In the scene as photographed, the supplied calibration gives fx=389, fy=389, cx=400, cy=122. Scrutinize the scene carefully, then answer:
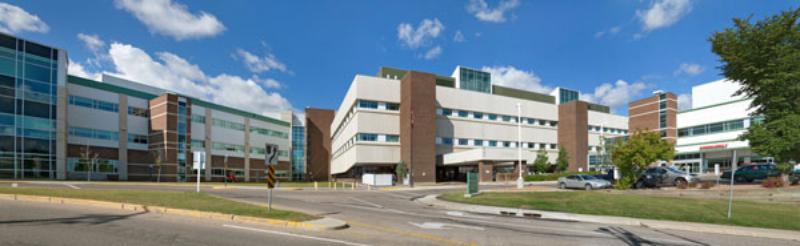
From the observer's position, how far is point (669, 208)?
16.0 metres

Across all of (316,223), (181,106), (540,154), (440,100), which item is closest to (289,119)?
(181,106)

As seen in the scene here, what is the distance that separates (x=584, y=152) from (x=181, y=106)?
64.4 meters

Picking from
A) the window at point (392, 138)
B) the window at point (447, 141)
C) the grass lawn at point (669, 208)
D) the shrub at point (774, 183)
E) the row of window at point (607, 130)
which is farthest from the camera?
the row of window at point (607, 130)

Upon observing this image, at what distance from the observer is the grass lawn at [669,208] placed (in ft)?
43.9

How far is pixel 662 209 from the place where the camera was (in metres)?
15.8

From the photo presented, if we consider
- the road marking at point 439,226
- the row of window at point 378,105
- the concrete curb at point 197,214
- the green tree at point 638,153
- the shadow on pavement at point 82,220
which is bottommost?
the road marking at point 439,226

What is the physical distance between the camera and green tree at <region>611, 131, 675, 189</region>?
25.7m

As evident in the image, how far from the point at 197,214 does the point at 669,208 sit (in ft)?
59.1

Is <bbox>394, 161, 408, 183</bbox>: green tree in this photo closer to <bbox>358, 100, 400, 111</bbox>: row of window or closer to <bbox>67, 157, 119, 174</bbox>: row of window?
<bbox>358, 100, 400, 111</bbox>: row of window

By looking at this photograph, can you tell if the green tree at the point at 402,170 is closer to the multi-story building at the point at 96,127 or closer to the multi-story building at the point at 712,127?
the multi-story building at the point at 96,127

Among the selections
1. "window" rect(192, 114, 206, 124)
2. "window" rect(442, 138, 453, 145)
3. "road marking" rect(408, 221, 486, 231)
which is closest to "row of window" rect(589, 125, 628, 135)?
"window" rect(442, 138, 453, 145)

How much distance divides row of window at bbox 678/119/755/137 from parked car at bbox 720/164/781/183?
3318 cm

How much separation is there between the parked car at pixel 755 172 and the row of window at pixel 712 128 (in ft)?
109

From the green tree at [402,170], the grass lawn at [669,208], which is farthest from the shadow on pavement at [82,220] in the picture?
the green tree at [402,170]
